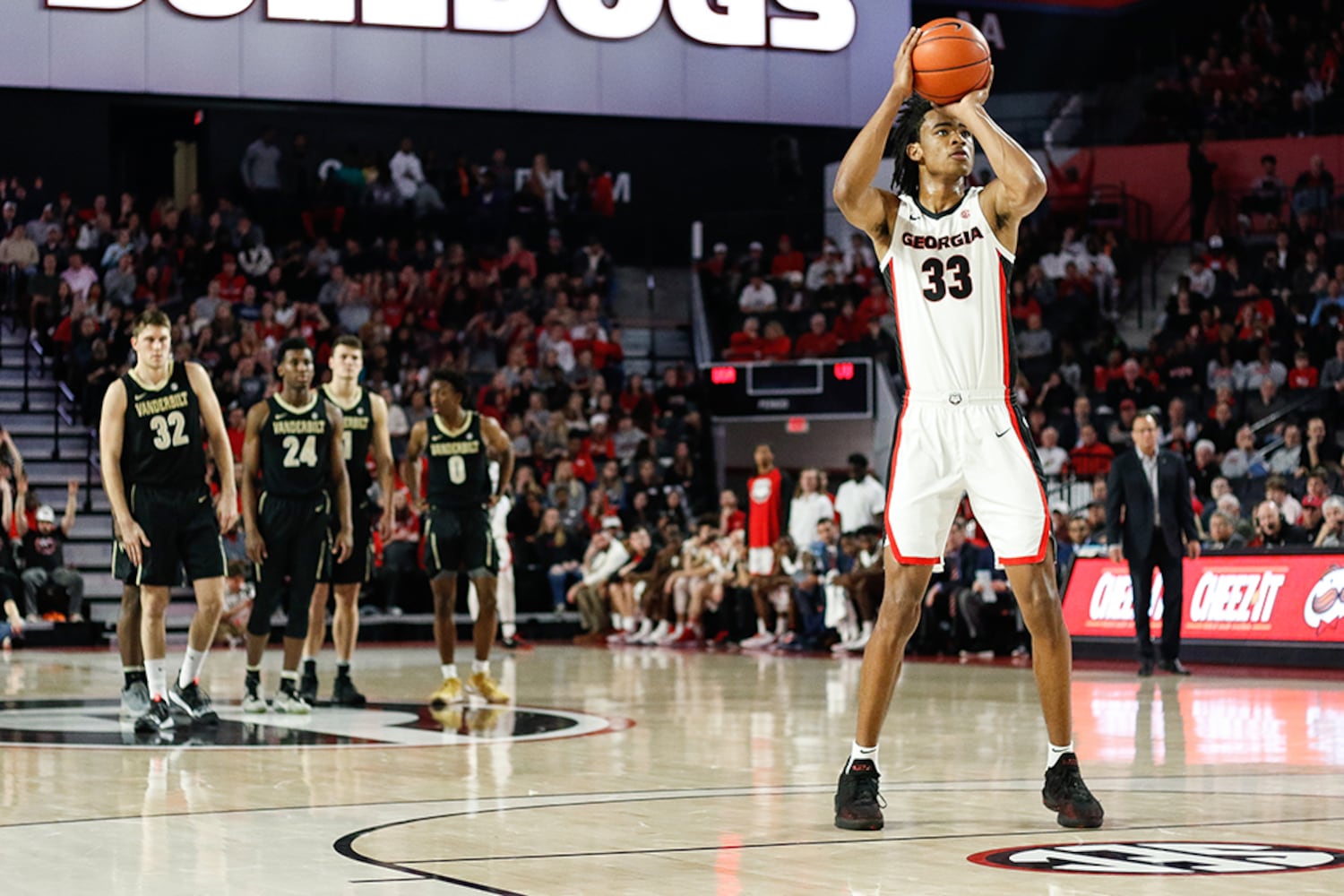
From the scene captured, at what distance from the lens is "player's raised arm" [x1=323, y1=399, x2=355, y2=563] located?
31.8 ft

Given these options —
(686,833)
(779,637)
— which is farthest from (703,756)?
(779,637)

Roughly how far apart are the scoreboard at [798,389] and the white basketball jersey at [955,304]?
628 inches

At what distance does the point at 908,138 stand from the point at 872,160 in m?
0.38

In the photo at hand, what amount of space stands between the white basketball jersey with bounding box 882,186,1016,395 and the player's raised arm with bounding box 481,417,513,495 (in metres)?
5.22

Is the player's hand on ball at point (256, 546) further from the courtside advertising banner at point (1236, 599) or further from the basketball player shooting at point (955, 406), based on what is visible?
the courtside advertising banner at point (1236, 599)

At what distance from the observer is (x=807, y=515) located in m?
17.7

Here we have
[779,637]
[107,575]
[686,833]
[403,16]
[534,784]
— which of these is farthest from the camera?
[403,16]

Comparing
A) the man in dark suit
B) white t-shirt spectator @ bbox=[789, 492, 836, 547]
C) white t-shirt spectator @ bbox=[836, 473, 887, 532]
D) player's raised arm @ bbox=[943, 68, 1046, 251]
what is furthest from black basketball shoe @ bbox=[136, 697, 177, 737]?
white t-shirt spectator @ bbox=[836, 473, 887, 532]

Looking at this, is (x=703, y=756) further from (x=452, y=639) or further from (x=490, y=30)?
(x=490, y=30)

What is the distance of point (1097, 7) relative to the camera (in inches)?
1108

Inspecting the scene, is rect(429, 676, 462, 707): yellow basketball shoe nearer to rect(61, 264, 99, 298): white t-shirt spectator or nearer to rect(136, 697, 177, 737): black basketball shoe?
rect(136, 697, 177, 737): black basketball shoe

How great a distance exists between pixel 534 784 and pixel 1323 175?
62.5 ft

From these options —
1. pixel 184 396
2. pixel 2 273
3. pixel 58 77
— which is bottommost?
pixel 184 396

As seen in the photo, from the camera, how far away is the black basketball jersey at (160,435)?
27.6 feet
